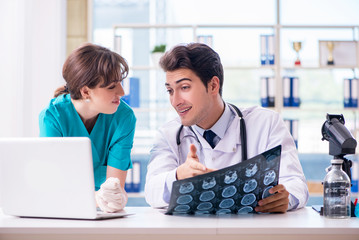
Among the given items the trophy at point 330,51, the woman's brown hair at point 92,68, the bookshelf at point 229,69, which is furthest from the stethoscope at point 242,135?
the trophy at point 330,51

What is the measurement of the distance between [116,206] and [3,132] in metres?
2.51

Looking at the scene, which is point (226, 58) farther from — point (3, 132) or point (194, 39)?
point (3, 132)

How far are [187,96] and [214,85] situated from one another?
182 mm

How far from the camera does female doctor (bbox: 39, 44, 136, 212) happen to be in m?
1.93

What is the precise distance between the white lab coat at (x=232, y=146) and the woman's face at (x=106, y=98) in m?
0.23

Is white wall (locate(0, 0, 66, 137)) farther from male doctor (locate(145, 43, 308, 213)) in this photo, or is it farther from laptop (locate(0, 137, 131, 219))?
laptop (locate(0, 137, 131, 219))

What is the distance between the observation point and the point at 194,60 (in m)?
1.88

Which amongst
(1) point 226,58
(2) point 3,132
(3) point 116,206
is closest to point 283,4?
(1) point 226,58

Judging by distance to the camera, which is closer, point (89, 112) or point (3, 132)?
point (89, 112)

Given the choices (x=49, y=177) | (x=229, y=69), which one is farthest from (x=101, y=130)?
(x=229, y=69)

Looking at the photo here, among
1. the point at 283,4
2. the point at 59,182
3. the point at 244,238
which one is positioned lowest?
the point at 244,238

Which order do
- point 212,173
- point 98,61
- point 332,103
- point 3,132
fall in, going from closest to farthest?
point 212,173 → point 98,61 → point 3,132 → point 332,103

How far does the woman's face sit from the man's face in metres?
0.25

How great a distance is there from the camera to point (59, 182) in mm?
1310
